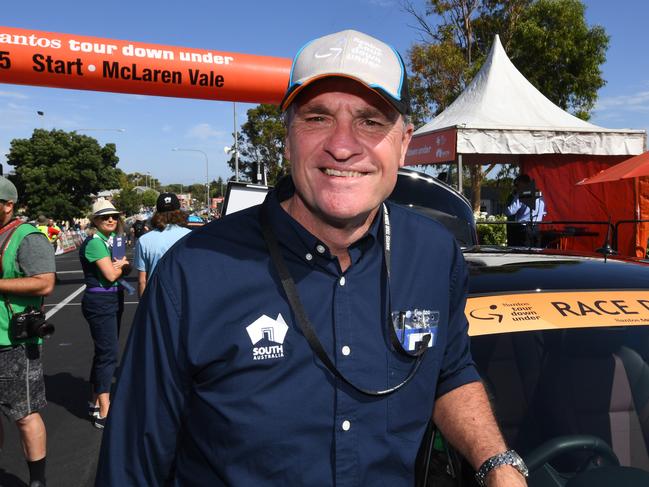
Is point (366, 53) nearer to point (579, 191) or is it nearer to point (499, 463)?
point (499, 463)

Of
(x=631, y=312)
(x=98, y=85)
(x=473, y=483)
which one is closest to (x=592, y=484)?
(x=473, y=483)

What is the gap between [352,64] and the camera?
4.33 ft

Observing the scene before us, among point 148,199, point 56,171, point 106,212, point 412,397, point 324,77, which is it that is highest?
point 148,199

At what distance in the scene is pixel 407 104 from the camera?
1.46 m

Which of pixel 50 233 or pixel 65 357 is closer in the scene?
pixel 65 357

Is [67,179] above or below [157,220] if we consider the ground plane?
above

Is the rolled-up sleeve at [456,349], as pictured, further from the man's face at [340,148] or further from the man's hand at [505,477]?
the man's face at [340,148]

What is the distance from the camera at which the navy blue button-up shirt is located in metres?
1.26

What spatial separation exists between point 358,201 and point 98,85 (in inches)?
221

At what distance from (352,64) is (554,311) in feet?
3.45

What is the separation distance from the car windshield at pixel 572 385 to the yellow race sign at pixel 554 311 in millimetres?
46

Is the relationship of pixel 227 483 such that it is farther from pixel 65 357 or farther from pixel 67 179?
pixel 67 179

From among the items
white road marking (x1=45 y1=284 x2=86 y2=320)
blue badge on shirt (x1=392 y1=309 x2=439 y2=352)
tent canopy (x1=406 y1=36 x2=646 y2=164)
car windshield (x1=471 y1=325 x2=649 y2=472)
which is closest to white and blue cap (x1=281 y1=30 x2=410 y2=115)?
blue badge on shirt (x1=392 y1=309 x2=439 y2=352)

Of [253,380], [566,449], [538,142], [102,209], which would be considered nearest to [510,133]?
[538,142]
